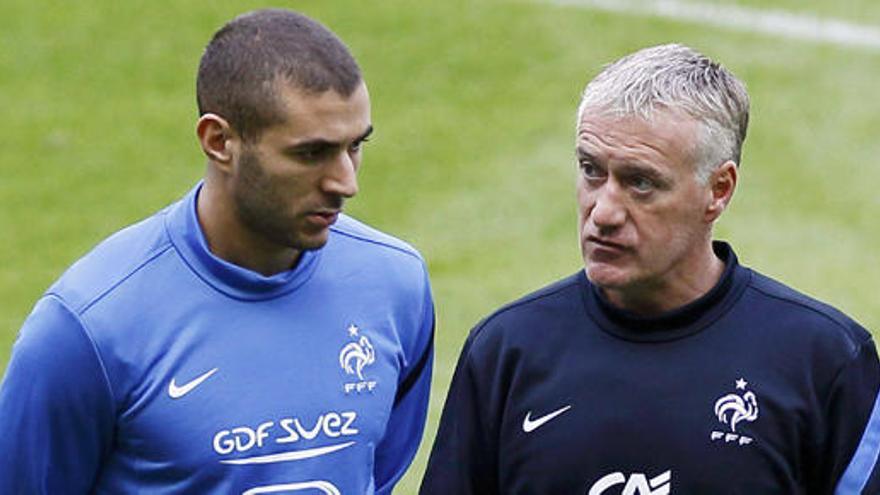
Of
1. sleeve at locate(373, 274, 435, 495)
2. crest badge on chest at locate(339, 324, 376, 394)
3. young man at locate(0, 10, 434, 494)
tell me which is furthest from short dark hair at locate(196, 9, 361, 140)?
sleeve at locate(373, 274, 435, 495)

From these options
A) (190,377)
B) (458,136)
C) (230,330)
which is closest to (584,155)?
(230,330)

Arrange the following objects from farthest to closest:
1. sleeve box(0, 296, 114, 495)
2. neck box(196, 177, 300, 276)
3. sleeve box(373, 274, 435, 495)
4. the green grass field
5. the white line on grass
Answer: the white line on grass → the green grass field → sleeve box(373, 274, 435, 495) → neck box(196, 177, 300, 276) → sleeve box(0, 296, 114, 495)

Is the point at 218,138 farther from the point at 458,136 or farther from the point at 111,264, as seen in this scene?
the point at 458,136

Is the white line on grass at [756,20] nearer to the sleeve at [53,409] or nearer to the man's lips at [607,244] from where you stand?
the man's lips at [607,244]

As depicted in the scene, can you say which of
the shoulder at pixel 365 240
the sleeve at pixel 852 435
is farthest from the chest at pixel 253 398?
the sleeve at pixel 852 435

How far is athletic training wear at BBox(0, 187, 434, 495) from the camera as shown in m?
5.71

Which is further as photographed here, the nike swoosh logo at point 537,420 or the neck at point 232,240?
the neck at point 232,240

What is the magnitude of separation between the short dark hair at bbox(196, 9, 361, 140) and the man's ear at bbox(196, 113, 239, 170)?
0.02 metres

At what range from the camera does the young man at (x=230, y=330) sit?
571cm

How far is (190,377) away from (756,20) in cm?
1115

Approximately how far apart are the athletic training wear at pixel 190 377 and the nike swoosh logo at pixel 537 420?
53 centimetres

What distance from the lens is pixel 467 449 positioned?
5.70 m

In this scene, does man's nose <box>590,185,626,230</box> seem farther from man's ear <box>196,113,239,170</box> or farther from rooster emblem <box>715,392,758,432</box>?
man's ear <box>196,113,239,170</box>

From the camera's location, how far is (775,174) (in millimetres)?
14383
